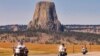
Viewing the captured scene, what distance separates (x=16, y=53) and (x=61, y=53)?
8.86 meters

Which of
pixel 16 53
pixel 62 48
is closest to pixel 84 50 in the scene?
pixel 62 48

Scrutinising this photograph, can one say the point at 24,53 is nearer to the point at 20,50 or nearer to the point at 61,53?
the point at 20,50

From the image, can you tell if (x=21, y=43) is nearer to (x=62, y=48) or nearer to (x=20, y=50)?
(x=20, y=50)

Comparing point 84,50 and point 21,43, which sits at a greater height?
point 21,43

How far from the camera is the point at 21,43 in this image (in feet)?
105

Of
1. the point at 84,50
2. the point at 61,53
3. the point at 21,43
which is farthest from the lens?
the point at 84,50

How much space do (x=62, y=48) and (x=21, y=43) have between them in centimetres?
946

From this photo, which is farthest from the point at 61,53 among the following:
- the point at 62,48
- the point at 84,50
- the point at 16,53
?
the point at 84,50

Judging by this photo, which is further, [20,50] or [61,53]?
[61,53]

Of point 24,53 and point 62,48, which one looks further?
point 62,48

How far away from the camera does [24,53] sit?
32188 mm

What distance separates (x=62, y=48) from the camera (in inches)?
1608

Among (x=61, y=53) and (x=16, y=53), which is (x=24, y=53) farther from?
(x=61, y=53)

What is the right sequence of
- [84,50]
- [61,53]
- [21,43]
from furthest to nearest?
1. [84,50]
2. [61,53]
3. [21,43]
